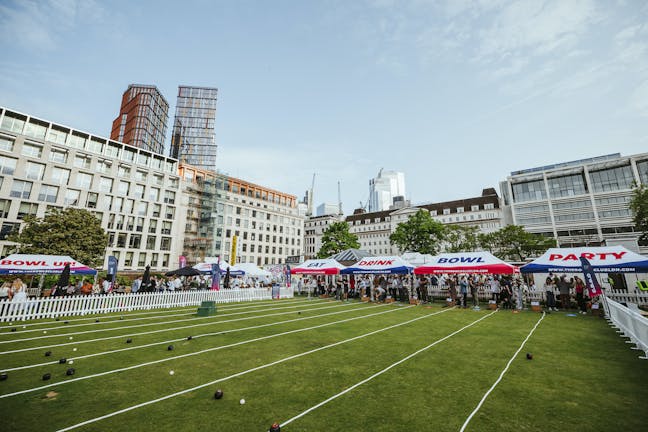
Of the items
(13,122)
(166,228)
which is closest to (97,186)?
(166,228)

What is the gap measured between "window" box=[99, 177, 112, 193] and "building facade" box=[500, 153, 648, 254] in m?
85.0

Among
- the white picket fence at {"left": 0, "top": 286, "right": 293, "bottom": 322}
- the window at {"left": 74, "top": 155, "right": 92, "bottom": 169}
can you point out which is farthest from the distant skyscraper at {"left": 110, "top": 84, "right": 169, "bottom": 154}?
the white picket fence at {"left": 0, "top": 286, "right": 293, "bottom": 322}

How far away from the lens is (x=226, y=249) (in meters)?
72.6

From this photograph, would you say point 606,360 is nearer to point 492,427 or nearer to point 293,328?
point 492,427

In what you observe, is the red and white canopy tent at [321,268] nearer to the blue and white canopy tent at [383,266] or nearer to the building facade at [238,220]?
the blue and white canopy tent at [383,266]

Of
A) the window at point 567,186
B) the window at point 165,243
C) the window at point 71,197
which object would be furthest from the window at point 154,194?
the window at point 567,186

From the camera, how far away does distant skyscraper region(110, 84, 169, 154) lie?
8031cm

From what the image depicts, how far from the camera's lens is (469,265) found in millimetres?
19188

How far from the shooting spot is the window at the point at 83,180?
49.7m

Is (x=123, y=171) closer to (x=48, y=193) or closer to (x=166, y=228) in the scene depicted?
(x=48, y=193)

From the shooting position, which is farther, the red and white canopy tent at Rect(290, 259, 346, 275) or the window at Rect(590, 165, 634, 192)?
the window at Rect(590, 165, 634, 192)

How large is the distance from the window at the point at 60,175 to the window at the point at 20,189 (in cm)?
317

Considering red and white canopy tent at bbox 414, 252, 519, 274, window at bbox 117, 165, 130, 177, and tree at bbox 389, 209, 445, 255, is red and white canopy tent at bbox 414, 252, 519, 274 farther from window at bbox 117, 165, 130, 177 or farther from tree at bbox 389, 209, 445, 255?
window at bbox 117, 165, 130, 177

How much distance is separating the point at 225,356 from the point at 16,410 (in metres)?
4.08
